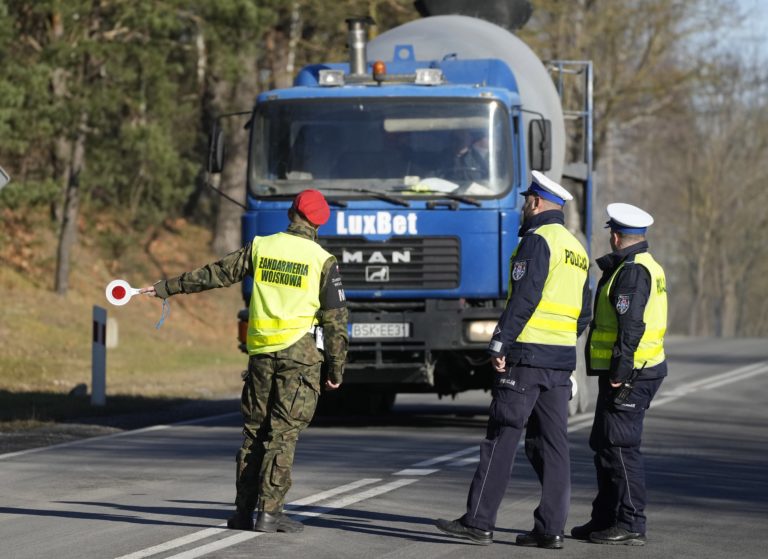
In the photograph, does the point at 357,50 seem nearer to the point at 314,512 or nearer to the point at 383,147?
the point at 383,147

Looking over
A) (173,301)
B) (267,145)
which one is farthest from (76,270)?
(267,145)

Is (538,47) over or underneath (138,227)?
over

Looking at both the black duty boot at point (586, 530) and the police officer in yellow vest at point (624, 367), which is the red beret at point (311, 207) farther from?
the black duty boot at point (586, 530)

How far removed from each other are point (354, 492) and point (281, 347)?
209cm

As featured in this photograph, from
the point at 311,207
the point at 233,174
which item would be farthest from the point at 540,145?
the point at 233,174

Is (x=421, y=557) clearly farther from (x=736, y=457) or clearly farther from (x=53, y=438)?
(x=53, y=438)

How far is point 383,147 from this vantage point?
49.2ft

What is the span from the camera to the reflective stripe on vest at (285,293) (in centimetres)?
894

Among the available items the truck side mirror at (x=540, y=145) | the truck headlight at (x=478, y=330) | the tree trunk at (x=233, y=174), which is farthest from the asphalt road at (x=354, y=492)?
the tree trunk at (x=233, y=174)

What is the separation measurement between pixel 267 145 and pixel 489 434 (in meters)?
7.12

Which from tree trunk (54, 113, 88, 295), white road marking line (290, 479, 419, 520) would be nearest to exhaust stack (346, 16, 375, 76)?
white road marking line (290, 479, 419, 520)

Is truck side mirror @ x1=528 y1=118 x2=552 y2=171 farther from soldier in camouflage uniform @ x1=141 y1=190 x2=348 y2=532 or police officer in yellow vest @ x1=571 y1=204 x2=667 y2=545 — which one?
soldier in camouflage uniform @ x1=141 y1=190 x2=348 y2=532

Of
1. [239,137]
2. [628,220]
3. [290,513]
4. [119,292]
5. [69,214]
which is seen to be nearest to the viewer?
[628,220]

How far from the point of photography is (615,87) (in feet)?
143
